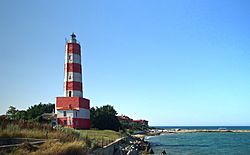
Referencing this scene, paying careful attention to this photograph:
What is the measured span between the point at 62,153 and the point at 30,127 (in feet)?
16.9

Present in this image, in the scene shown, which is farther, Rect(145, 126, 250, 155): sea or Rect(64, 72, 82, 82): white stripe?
Rect(145, 126, 250, 155): sea

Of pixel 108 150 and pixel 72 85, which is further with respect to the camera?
pixel 72 85

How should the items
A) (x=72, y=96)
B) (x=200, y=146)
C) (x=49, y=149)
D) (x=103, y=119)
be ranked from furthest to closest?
1. (x=200, y=146)
2. (x=103, y=119)
3. (x=72, y=96)
4. (x=49, y=149)

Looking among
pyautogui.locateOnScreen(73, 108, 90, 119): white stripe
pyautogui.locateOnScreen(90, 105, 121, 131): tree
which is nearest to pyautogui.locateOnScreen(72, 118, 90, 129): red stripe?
pyautogui.locateOnScreen(73, 108, 90, 119): white stripe

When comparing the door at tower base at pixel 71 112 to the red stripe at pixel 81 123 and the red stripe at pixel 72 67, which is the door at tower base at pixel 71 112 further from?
the red stripe at pixel 72 67

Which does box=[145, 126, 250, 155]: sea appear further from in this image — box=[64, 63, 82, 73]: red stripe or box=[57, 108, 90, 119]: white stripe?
box=[64, 63, 82, 73]: red stripe

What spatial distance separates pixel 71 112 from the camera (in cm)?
3497

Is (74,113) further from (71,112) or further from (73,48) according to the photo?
(73,48)

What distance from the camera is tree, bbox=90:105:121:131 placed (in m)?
43.8

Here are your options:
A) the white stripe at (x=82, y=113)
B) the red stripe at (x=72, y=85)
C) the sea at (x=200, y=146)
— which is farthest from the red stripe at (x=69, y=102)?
the sea at (x=200, y=146)

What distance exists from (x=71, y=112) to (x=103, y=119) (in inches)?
405

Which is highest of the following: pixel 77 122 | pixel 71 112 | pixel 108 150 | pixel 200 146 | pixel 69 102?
pixel 69 102

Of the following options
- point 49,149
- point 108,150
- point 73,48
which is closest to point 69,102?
point 73,48

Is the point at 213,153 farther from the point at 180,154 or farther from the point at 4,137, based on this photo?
the point at 4,137
